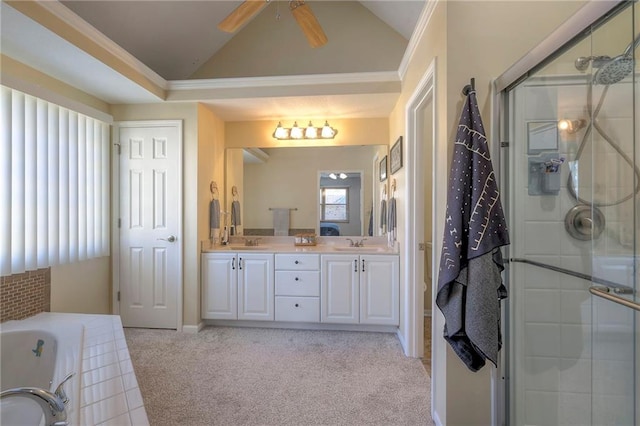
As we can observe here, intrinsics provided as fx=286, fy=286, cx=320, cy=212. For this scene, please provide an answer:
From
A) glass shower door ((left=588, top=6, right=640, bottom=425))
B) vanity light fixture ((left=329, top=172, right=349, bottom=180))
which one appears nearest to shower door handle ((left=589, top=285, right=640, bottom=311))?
glass shower door ((left=588, top=6, right=640, bottom=425))

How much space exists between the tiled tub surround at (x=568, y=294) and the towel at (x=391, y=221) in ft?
5.01

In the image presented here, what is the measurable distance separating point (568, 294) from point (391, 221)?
5.75ft

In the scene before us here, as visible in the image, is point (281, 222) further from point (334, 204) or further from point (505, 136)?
point (505, 136)

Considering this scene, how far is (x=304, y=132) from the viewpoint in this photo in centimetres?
352

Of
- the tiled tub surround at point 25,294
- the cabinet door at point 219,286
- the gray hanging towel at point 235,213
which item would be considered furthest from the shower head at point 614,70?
the tiled tub surround at point 25,294

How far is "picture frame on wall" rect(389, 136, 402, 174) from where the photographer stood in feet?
8.95

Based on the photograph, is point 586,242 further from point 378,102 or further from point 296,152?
point 296,152

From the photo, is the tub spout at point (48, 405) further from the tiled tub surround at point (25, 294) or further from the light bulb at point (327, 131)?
the light bulb at point (327, 131)

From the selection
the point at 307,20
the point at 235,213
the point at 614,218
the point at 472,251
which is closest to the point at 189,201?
the point at 235,213

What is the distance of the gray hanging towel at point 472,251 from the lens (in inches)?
51.9

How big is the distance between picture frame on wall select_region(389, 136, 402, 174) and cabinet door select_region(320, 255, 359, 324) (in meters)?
1.01

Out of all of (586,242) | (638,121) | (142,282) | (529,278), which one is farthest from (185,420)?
(638,121)

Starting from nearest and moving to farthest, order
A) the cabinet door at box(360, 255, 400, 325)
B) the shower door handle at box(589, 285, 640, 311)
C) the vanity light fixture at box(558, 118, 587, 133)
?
the shower door handle at box(589, 285, 640, 311), the vanity light fixture at box(558, 118, 587, 133), the cabinet door at box(360, 255, 400, 325)

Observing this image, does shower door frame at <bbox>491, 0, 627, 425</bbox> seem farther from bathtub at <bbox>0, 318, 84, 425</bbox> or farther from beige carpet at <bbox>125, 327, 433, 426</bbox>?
bathtub at <bbox>0, 318, 84, 425</bbox>
